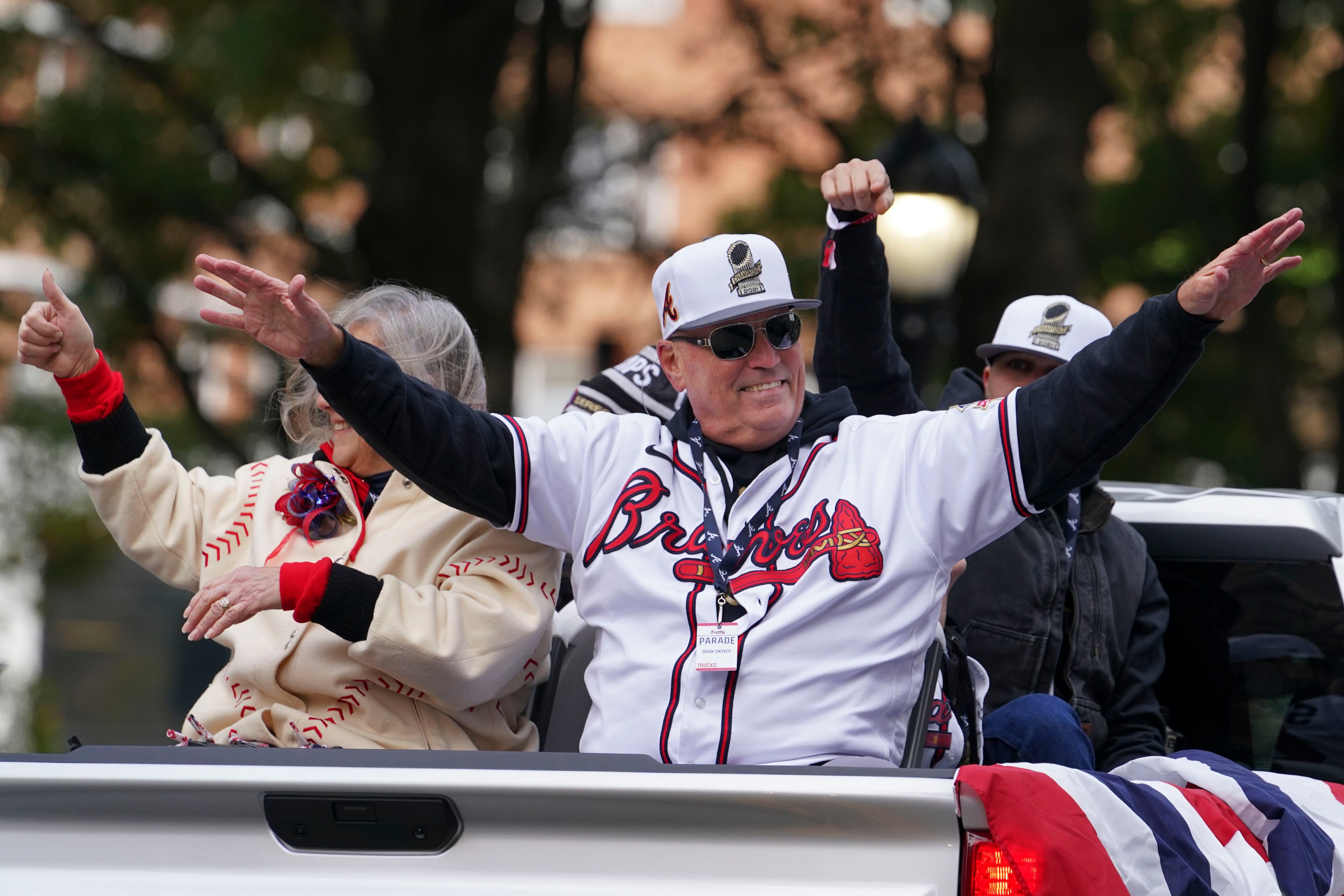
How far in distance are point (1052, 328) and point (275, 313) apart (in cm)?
211

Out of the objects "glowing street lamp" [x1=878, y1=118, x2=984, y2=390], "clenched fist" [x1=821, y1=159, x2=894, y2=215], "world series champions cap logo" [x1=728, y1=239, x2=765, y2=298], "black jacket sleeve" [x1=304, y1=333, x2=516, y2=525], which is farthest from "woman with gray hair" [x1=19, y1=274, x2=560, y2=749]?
"glowing street lamp" [x1=878, y1=118, x2=984, y2=390]

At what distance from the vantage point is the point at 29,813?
2.51m

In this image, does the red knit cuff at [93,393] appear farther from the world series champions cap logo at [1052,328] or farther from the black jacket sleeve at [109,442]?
the world series champions cap logo at [1052,328]

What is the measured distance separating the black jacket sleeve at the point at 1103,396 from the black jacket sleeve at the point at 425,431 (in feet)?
3.51

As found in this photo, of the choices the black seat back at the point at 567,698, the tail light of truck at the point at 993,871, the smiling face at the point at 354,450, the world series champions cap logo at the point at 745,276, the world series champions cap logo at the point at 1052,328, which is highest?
the world series champions cap logo at the point at 745,276

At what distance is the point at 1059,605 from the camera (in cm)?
395

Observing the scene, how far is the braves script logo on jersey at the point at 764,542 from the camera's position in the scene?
3.18 m

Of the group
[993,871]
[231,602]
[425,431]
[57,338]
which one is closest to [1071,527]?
[425,431]

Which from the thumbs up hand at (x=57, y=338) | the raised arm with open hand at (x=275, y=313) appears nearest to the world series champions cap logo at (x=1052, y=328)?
the raised arm with open hand at (x=275, y=313)

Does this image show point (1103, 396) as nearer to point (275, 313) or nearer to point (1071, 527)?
point (1071, 527)

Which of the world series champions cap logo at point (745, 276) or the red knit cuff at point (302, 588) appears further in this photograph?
the world series champions cap logo at point (745, 276)

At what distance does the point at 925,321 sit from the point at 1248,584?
4.63m

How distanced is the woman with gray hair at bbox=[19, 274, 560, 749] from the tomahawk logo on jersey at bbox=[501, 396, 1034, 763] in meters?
0.23

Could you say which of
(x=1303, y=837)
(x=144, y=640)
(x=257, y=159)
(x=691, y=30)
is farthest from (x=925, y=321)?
(x=144, y=640)
